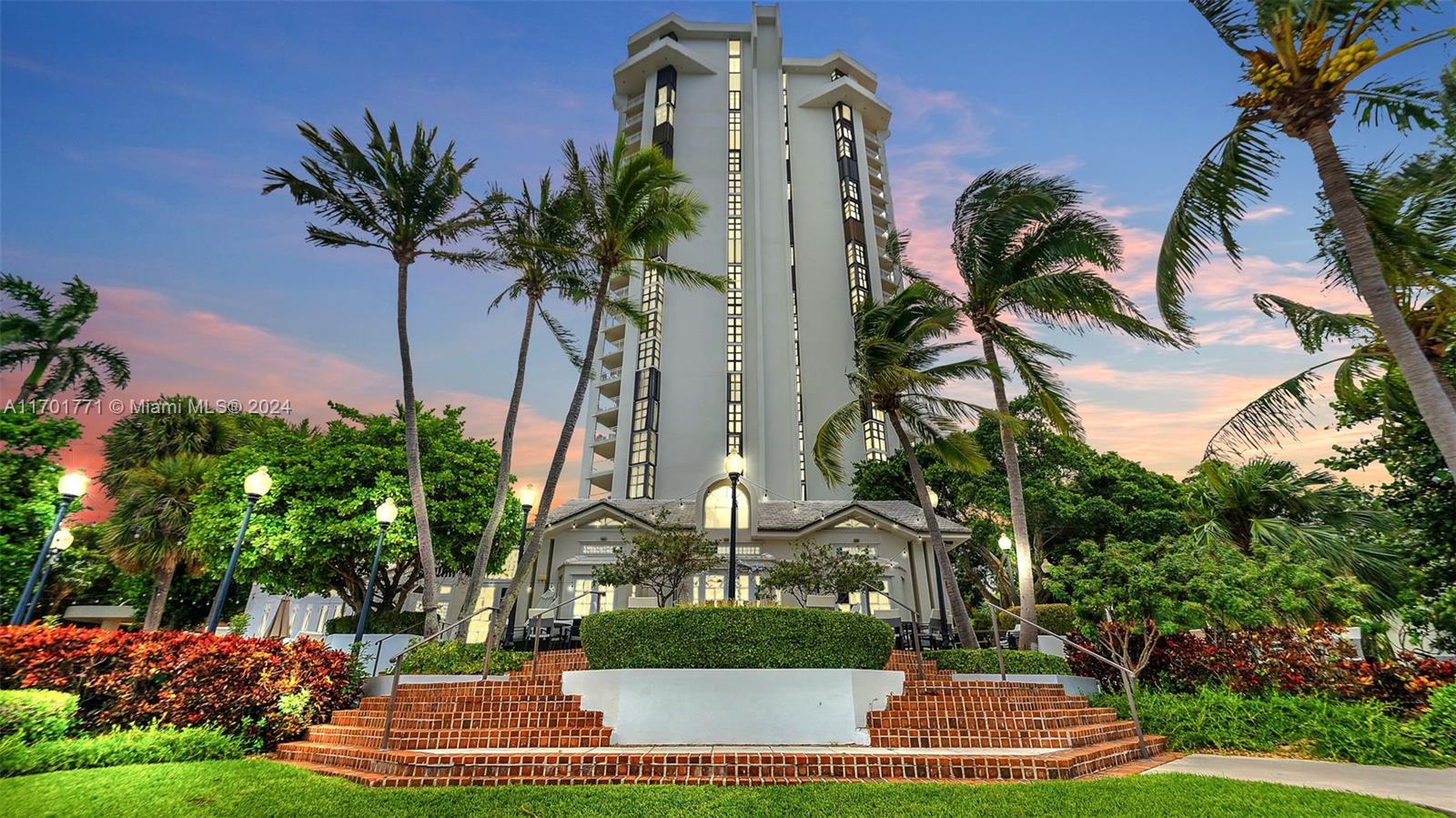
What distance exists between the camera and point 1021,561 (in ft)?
45.6

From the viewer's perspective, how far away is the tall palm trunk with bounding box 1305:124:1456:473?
7043 mm

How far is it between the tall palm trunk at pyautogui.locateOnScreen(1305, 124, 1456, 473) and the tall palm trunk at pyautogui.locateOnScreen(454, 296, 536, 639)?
52.9 feet

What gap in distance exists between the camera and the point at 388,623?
18.0 m

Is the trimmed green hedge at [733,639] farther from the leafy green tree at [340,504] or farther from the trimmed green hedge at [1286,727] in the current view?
the leafy green tree at [340,504]

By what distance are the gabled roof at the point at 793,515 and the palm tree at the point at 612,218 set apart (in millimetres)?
6470

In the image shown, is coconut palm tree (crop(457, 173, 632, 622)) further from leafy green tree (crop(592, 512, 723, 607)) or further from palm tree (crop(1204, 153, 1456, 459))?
palm tree (crop(1204, 153, 1456, 459))

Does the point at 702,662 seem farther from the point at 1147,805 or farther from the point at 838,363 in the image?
the point at 838,363

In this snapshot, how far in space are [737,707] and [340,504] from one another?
1473cm

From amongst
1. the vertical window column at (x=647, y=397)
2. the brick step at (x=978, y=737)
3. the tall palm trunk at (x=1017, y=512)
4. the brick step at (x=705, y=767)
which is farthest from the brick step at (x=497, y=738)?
the vertical window column at (x=647, y=397)

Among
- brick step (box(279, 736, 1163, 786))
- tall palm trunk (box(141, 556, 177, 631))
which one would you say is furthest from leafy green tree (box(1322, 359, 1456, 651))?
tall palm trunk (box(141, 556, 177, 631))

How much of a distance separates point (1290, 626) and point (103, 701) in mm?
19720

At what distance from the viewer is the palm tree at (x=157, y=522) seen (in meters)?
20.4

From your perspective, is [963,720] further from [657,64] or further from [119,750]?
[657,64]

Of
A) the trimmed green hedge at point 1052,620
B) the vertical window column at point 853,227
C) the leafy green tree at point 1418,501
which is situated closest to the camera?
the leafy green tree at point 1418,501
